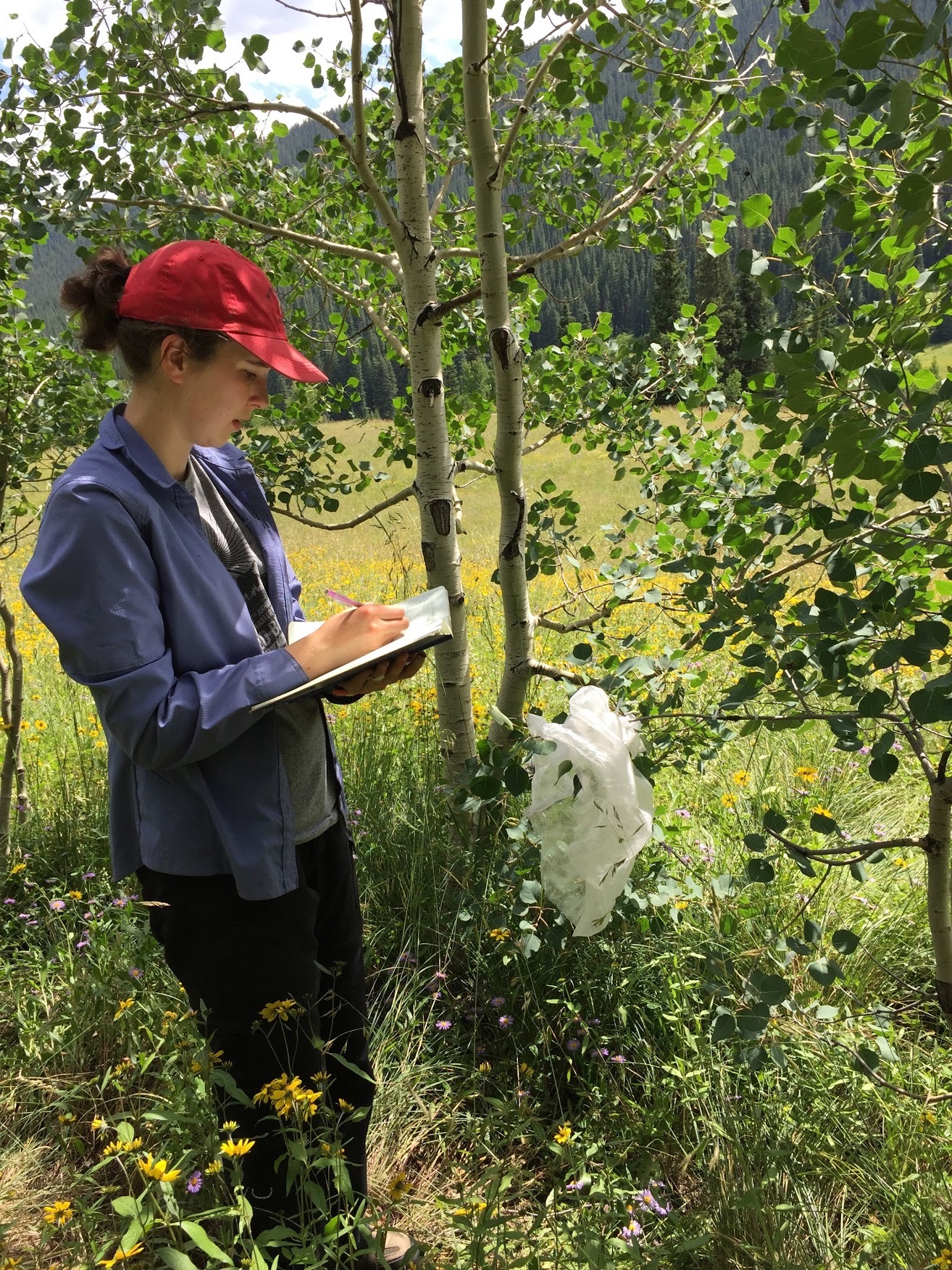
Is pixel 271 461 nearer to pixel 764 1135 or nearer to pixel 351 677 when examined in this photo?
pixel 351 677

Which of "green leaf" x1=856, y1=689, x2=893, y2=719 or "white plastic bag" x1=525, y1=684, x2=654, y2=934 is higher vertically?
"green leaf" x1=856, y1=689, x2=893, y2=719

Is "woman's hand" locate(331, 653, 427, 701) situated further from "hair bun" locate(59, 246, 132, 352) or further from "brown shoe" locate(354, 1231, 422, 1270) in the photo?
"brown shoe" locate(354, 1231, 422, 1270)

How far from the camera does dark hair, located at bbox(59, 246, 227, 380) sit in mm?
1369

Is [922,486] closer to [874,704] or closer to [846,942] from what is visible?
[874,704]

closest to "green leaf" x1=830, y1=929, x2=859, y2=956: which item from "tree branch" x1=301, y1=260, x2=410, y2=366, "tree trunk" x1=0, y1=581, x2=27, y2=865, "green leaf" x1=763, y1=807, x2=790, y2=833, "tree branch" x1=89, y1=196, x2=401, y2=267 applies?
"green leaf" x1=763, y1=807, x2=790, y2=833

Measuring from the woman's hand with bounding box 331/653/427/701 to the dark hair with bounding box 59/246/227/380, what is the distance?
0.60 meters

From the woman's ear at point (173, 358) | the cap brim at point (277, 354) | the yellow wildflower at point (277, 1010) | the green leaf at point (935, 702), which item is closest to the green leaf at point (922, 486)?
the green leaf at point (935, 702)

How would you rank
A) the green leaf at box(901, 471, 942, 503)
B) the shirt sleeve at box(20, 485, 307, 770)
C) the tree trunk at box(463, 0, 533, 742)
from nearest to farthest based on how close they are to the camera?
the green leaf at box(901, 471, 942, 503) → the shirt sleeve at box(20, 485, 307, 770) → the tree trunk at box(463, 0, 533, 742)

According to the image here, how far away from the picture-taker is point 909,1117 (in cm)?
176

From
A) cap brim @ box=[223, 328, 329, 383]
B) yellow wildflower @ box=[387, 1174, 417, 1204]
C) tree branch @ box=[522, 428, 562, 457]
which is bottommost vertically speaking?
yellow wildflower @ box=[387, 1174, 417, 1204]

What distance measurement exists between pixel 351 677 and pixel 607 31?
153cm

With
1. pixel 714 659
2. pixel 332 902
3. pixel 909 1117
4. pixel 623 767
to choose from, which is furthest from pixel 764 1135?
pixel 714 659

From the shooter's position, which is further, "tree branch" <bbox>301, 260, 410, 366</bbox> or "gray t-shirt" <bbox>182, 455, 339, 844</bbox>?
"tree branch" <bbox>301, 260, 410, 366</bbox>

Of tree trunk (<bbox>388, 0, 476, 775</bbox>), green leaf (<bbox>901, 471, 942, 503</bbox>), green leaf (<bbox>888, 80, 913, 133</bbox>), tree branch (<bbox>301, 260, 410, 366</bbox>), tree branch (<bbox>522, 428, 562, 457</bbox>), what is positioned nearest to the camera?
green leaf (<bbox>888, 80, 913, 133</bbox>)
